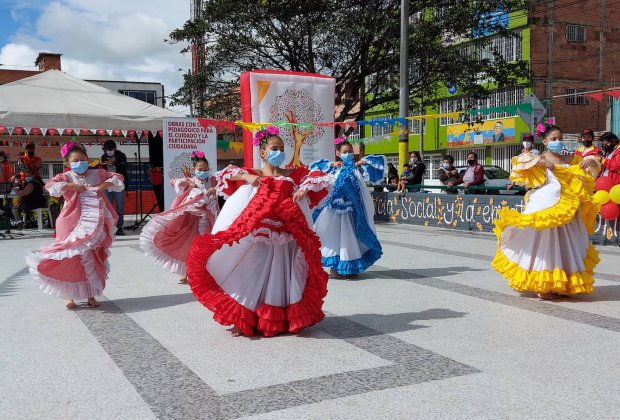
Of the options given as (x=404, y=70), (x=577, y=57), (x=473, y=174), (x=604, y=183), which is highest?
(x=577, y=57)

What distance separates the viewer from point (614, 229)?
411 inches

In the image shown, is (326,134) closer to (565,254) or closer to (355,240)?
(355,240)

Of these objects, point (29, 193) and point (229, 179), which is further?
point (29, 193)

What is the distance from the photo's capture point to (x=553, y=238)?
614 centimetres

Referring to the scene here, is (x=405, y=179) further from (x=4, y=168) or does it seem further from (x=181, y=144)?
(x=4, y=168)

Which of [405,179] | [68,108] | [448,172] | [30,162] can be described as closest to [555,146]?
[448,172]

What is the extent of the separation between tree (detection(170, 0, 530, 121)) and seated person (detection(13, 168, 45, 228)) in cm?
810

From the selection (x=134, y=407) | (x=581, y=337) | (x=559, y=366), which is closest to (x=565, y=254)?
(x=581, y=337)

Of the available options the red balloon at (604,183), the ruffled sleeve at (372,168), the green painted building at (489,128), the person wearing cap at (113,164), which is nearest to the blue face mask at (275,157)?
the ruffled sleeve at (372,168)

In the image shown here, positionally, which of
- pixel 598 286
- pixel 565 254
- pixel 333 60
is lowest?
pixel 598 286

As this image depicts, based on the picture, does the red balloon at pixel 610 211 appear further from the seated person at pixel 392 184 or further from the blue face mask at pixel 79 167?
the blue face mask at pixel 79 167

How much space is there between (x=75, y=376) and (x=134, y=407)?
77 cm

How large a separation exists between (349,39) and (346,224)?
1300 centimetres

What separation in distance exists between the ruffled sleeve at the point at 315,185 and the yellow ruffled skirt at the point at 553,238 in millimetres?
2190
